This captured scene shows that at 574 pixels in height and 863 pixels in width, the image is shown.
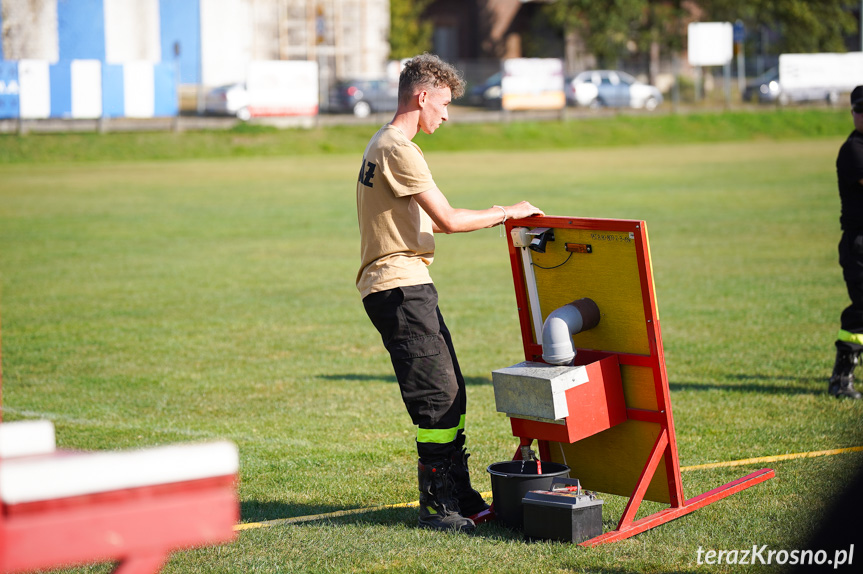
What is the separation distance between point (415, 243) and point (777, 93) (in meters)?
49.9

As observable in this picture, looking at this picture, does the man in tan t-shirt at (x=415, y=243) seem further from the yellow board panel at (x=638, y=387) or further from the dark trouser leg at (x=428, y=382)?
the yellow board panel at (x=638, y=387)

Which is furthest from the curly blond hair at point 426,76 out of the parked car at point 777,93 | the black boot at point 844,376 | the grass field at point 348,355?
the parked car at point 777,93

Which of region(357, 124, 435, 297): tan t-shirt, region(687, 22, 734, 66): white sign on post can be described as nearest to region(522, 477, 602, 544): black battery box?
Answer: region(357, 124, 435, 297): tan t-shirt

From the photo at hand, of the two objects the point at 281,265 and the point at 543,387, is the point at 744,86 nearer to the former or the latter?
the point at 281,265

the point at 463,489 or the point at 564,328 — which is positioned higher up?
the point at 564,328

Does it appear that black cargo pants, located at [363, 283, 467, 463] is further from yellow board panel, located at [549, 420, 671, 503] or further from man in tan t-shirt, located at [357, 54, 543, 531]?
yellow board panel, located at [549, 420, 671, 503]

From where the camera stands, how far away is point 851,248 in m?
7.55

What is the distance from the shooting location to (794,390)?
8.19 meters

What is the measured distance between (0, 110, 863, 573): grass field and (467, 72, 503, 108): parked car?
950 inches

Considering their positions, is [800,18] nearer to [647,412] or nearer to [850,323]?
[850,323]

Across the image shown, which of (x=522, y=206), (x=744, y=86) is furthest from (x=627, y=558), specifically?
(x=744, y=86)

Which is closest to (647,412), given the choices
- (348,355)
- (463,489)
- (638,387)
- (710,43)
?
(638,387)

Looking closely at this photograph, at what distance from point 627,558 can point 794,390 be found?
4.05m

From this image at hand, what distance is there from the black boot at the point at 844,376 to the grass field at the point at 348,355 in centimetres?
19
